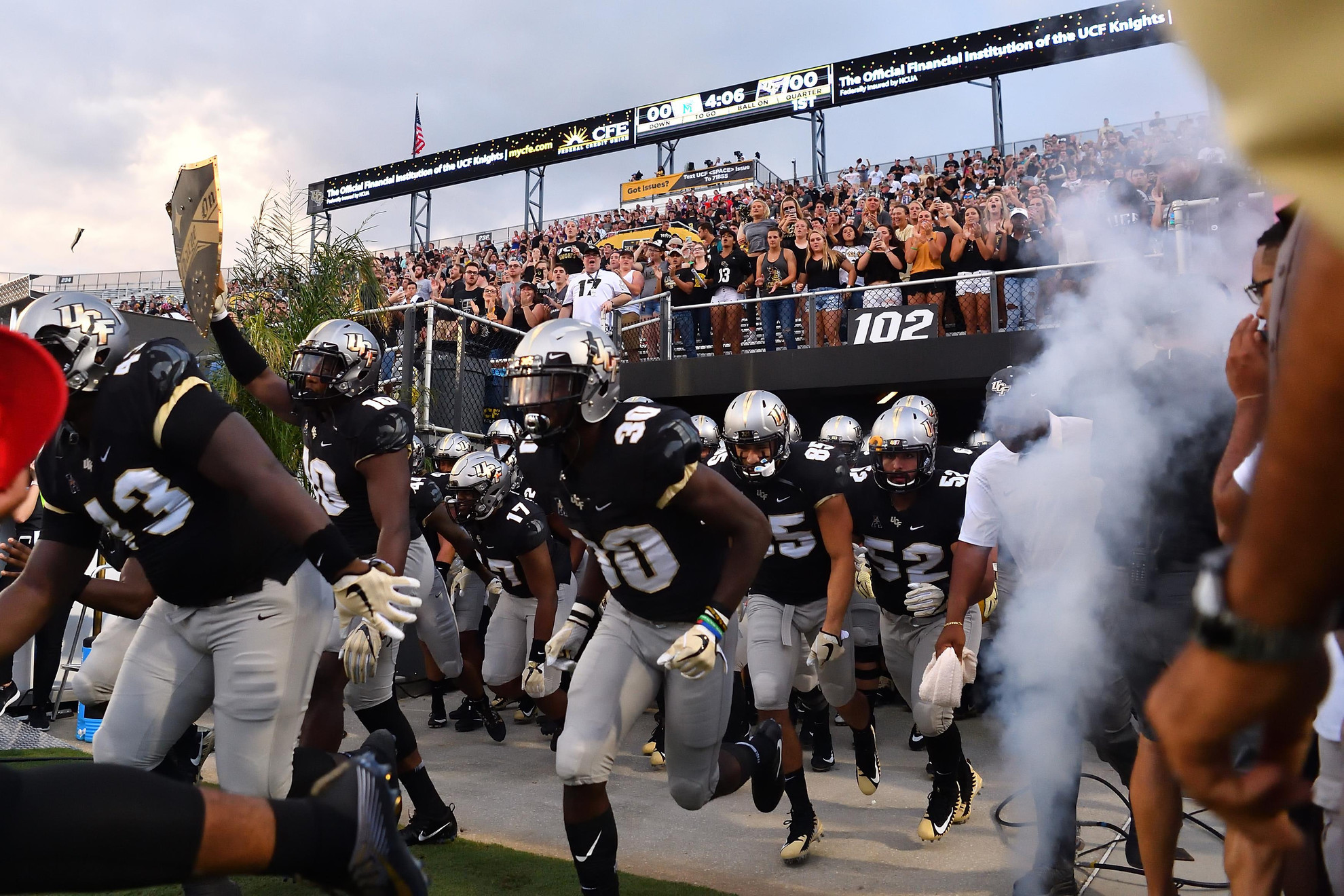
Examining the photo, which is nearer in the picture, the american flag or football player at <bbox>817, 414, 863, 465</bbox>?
football player at <bbox>817, 414, 863, 465</bbox>

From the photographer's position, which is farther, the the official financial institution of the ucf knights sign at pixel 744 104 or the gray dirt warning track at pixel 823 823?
the the official financial institution of the ucf knights sign at pixel 744 104

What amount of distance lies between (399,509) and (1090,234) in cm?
748

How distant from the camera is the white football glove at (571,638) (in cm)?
421

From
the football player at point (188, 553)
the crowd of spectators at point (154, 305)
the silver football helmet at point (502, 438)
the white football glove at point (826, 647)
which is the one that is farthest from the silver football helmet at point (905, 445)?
the crowd of spectators at point (154, 305)

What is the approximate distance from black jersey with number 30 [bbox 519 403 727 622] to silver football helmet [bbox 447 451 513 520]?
3196 mm

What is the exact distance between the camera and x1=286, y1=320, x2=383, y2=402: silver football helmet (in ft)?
15.6

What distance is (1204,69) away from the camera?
35.0 inches

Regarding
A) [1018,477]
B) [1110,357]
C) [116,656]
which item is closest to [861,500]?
[1018,477]

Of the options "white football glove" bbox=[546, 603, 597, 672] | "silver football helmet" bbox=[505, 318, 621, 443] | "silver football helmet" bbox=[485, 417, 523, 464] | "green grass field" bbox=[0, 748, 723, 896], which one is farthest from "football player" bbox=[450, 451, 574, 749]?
"silver football helmet" bbox=[505, 318, 621, 443]

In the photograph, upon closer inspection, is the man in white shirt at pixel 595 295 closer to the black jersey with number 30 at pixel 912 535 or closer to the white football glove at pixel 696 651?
the black jersey with number 30 at pixel 912 535

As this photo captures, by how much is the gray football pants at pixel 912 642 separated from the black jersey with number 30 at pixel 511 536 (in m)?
2.29

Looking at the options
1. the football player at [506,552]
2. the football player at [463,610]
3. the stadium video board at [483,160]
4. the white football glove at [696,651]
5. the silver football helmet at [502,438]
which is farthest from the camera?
the stadium video board at [483,160]

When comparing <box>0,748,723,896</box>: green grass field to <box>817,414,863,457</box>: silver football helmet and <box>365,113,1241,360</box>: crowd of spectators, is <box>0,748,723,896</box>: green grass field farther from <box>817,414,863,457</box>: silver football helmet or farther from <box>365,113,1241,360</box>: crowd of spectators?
<box>365,113,1241,360</box>: crowd of spectators

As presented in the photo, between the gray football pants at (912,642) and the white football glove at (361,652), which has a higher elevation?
the white football glove at (361,652)
